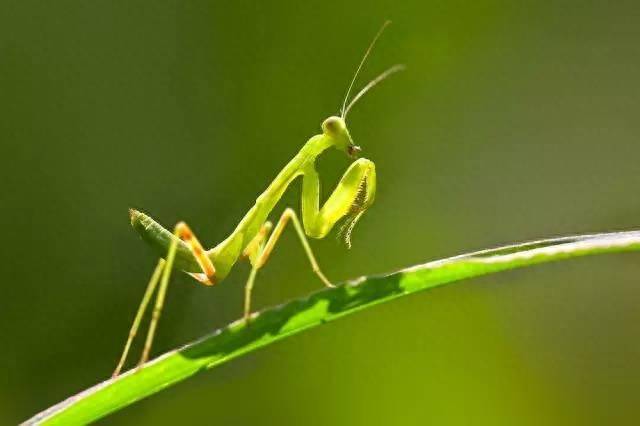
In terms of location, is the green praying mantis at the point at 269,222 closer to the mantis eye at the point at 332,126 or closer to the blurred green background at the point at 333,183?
the mantis eye at the point at 332,126

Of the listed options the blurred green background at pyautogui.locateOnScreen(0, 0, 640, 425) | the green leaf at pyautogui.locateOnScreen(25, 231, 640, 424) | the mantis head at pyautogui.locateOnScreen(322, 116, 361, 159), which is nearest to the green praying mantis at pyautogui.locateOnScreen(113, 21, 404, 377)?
the mantis head at pyautogui.locateOnScreen(322, 116, 361, 159)

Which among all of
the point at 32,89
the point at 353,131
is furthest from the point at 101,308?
the point at 353,131

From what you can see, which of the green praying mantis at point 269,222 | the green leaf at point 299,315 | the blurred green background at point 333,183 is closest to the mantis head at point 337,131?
the green praying mantis at point 269,222

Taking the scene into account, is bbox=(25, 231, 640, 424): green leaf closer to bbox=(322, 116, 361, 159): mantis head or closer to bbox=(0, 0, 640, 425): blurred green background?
bbox=(322, 116, 361, 159): mantis head

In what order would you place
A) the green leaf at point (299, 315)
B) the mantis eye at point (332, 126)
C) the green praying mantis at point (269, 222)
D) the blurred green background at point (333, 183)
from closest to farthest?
the green leaf at point (299, 315) < the green praying mantis at point (269, 222) < the mantis eye at point (332, 126) < the blurred green background at point (333, 183)

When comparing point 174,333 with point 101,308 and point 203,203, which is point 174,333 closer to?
point 101,308

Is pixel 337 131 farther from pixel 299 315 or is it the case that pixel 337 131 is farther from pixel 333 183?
pixel 333 183

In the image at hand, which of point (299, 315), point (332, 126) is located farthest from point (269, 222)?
point (299, 315)
